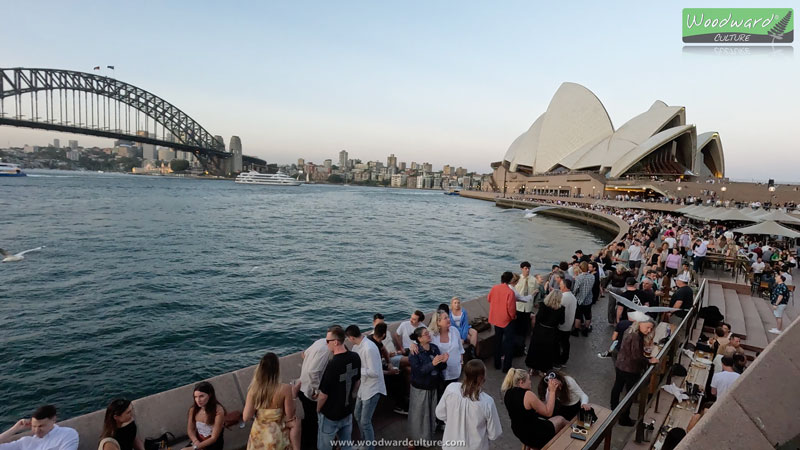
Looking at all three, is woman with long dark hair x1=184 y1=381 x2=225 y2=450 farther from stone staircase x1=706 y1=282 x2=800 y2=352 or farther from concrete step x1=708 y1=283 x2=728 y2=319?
concrete step x1=708 y1=283 x2=728 y2=319

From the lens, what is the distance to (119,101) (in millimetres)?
93938

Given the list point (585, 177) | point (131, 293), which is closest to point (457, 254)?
point (131, 293)

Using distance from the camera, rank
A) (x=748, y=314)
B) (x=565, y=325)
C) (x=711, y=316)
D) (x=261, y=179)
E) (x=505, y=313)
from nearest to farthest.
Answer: (x=505, y=313), (x=565, y=325), (x=711, y=316), (x=748, y=314), (x=261, y=179)

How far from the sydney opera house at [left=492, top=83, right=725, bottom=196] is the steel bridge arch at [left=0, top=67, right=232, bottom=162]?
75.1 m

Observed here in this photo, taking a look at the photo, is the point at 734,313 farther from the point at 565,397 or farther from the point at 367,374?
the point at 367,374

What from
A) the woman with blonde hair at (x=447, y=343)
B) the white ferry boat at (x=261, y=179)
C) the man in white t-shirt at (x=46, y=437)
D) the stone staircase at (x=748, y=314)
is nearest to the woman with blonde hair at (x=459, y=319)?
the woman with blonde hair at (x=447, y=343)

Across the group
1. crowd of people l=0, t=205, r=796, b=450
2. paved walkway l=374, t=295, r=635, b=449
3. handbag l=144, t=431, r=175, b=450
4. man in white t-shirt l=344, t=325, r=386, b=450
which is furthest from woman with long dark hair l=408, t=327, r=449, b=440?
handbag l=144, t=431, r=175, b=450

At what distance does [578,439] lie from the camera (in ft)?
9.20

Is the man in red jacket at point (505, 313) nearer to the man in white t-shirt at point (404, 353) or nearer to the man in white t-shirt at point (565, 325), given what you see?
the man in white t-shirt at point (565, 325)

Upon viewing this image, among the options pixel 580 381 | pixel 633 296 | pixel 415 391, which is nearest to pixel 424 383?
pixel 415 391

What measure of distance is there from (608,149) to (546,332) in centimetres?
5642

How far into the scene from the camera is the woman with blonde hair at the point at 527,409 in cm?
278

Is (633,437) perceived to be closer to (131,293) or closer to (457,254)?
(131,293)

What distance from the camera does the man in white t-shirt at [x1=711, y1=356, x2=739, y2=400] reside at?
3682mm
